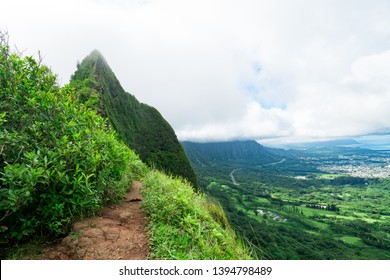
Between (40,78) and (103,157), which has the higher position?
(40,78)

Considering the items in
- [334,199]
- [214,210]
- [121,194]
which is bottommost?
[334,199]

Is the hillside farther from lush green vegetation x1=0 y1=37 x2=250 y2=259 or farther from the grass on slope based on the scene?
lush green vegetation x1=0 y1=37 x2=250 y2=259

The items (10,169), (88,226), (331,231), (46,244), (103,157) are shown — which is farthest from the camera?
(331,231)

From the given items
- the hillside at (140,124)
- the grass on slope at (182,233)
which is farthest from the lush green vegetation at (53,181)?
the hillside at (140,124)

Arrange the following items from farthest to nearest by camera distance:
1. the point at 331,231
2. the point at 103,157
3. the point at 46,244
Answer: the point at 331,231, the point at 103,157, the point at 46,244

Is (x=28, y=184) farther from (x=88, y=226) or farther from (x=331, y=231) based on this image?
(x=331, y=231)

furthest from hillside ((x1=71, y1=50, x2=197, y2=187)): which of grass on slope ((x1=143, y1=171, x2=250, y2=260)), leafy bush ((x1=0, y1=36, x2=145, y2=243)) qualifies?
leafy bush ((x1=0, y1=36, x2=145, y2=243))

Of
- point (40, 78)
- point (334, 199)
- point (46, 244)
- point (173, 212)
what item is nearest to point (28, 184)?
point (46, 244)

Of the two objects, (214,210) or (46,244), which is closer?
(46,244)
